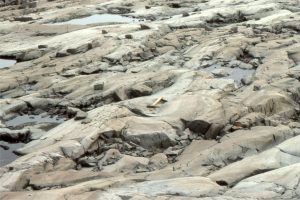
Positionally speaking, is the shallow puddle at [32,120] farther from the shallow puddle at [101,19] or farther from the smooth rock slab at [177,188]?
the shallow puddle at [101,19]

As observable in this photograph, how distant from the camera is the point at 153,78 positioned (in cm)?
2092

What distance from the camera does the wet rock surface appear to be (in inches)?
444

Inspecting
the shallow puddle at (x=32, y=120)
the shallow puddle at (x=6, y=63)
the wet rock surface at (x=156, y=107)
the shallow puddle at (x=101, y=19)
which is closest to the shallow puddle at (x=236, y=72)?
the wet rock surface at (x=156, y=107)

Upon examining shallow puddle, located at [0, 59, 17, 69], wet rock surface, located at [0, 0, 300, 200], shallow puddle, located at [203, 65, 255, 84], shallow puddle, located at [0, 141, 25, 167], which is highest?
wet rock surface, located at [0, 0, 300, 200]

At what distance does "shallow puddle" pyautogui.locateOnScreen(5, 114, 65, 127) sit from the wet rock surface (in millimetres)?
49

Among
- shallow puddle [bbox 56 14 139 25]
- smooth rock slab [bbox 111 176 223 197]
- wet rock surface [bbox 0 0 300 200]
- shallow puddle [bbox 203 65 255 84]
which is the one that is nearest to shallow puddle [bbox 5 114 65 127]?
wet rock surface [bbox 0 0 300 200]

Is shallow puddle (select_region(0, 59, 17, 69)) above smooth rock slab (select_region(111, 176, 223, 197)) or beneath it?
beneath

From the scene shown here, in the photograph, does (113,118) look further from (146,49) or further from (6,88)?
(146,49)

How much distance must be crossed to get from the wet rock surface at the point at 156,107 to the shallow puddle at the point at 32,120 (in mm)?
49

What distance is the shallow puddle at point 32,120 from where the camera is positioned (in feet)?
61.7

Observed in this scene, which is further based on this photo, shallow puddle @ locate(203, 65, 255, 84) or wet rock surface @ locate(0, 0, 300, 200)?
shallow puddle @ locate(203, 65, 255, 84)

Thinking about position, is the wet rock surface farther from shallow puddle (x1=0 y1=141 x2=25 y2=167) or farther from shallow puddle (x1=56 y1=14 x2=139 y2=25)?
shallow puddle (x1=56 y1=14 x2=139 y2=25)

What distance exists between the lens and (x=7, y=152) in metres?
16.4

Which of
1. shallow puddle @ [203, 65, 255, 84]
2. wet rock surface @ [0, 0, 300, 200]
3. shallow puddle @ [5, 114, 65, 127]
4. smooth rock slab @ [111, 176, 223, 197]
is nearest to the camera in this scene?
smooth rock slab @ [111, 176, 223, 197]
